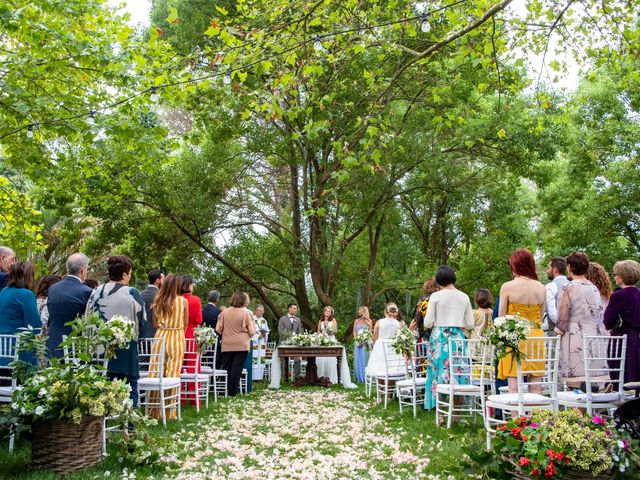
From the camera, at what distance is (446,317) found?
8.23 meters

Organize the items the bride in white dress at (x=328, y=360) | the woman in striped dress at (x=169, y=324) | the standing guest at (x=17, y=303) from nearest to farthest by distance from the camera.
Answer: the standing guest at (x=17, y=303) < the woman in striped dress at (x=169, y=324) < the bride in white dress at (x=328, y=360)

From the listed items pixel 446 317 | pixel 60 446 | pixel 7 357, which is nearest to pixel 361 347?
pixel 446 317

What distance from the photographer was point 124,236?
17844 mm

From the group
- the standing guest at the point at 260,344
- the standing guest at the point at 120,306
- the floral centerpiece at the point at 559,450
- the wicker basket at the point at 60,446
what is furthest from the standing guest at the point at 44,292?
the standing guest at the point at 260,344

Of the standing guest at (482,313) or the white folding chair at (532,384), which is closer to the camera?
the white folding chair at (532,384)

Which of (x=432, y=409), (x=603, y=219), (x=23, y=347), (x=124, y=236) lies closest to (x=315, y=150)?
(x=124, y=236)

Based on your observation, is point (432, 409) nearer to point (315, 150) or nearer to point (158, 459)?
point (158, 459)

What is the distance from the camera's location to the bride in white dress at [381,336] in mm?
11250

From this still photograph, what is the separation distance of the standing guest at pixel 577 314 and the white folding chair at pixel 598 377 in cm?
26

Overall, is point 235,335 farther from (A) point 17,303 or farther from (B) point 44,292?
(A) point 17,303

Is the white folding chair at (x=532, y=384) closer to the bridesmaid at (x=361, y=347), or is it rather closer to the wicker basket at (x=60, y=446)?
the wicker basket at (x=60, y=446)

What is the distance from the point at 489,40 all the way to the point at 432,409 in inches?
212

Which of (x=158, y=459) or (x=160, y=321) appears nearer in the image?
(x=158, y=459)

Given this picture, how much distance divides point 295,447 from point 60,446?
8.01 ft
